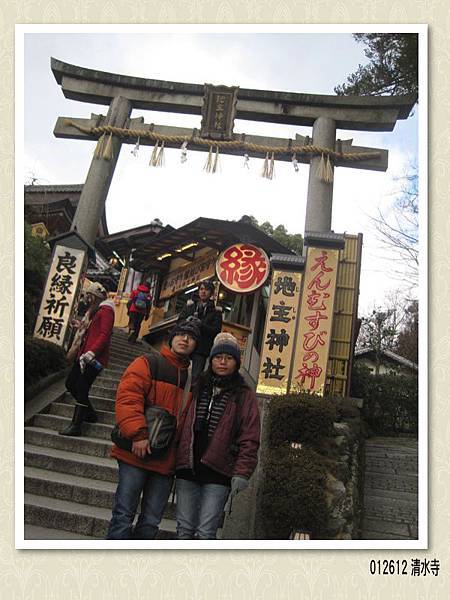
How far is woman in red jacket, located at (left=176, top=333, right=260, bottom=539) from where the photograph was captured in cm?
258

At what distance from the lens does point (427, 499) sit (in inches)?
137

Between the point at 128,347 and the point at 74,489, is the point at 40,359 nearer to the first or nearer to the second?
the point at 74,489

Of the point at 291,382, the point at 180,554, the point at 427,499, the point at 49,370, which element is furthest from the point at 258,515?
the point at 49,370

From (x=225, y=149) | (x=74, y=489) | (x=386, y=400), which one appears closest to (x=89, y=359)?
(x=74, y=489)

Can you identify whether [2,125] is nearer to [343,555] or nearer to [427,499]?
[343,555]

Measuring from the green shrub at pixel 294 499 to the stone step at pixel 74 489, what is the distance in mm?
864

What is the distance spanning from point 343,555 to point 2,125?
Result: 15.3ft

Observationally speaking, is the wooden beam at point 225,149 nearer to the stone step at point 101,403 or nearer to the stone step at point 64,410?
the stone step at point 101,403

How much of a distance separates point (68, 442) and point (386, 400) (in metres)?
7.14

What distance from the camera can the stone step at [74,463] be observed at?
3.92 metres

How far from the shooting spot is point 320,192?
22.9 ft

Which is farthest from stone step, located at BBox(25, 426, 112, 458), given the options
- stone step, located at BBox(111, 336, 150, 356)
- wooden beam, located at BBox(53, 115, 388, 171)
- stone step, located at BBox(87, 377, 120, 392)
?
wooden beam, located at BBox(53, 115, 388, 171)

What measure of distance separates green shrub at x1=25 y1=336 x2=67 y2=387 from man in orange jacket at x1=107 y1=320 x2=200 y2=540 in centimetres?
296

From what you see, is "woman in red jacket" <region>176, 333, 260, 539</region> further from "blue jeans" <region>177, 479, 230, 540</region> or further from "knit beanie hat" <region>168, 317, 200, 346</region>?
"knit beanie hat" <region>168, 317, 200, 346</region>
